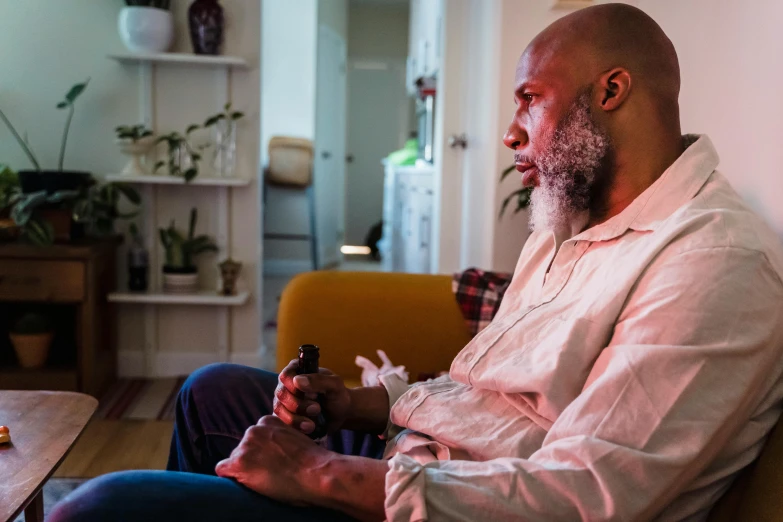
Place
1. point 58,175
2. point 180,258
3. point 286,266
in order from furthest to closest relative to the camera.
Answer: point 286,266
point 180,258
point 58,175

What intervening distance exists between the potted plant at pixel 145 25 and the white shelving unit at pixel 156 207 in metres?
0.04

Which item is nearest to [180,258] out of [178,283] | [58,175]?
[178,283]

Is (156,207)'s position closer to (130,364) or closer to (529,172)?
(130,364)

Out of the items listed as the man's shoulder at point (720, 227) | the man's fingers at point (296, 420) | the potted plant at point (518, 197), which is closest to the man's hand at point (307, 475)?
the man's fingers at point (296, 420)

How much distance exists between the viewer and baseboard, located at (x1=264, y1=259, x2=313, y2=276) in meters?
6.15

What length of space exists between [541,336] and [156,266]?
2.51 metres

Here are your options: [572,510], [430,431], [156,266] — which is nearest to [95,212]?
[156,266]

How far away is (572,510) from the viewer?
780mm

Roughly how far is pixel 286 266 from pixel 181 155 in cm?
323

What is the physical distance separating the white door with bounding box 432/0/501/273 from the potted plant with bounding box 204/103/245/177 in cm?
102

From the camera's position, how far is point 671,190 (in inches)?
39.9

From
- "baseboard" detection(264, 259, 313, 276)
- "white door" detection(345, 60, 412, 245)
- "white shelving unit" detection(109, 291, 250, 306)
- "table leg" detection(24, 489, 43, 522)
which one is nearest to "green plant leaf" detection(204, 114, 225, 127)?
"white shelving unit" detection(109, 291, 250, 306)

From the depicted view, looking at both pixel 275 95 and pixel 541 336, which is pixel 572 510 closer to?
pixel 541 336

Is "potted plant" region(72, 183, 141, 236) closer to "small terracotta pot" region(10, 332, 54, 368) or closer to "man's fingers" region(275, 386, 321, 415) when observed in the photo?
"small terracotta pot" region(10, 332, 54, 368)
